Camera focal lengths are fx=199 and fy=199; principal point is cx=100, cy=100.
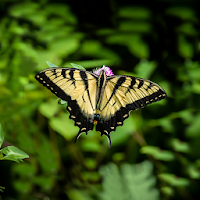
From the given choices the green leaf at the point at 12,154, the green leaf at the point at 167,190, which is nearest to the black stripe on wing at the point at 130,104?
the green leaf at the point at 12,154

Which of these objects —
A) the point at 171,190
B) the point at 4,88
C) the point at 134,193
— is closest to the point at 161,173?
the point at 171,190

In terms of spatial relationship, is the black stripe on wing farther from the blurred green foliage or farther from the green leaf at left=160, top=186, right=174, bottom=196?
the green leaf at left=160, top=186, right=174, bottom=196

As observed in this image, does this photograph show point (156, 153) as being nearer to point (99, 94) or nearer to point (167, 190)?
point (167, 190)

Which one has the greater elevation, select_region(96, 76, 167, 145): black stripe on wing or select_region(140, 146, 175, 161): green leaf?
select_region(96, 76, 167, 145): black stripe on wing

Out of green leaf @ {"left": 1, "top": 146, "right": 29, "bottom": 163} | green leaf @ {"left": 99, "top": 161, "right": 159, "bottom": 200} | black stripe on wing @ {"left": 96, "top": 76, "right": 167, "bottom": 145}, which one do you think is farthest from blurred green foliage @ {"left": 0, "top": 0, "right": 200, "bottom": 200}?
green leaf @ {"left": 1, "top": 146, "right": 29, "bottom": 163}

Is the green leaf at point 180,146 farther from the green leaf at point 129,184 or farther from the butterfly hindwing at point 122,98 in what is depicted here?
the butterfly hindwing at point 122,98

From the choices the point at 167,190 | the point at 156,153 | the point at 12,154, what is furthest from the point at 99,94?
the point at 167,190
